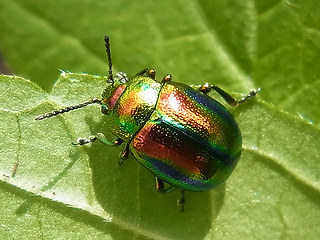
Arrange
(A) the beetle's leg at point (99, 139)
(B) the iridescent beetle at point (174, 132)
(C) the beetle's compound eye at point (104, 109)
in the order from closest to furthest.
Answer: (B) the iridescent beetle at point (174, 132) → (A) the beetle's leg at point (99, 139) → (C) the beetle's compound eye at point (104, 109)

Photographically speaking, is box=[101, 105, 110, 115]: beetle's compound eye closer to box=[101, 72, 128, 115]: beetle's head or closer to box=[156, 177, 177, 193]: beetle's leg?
box=[101, 72, 128, 115]: beetle's head

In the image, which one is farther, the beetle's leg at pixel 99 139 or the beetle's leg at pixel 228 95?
the beetle's leg at pixel 228 95

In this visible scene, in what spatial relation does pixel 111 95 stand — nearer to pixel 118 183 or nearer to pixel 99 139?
pixel 99 139

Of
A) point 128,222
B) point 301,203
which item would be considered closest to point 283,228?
point 301,203

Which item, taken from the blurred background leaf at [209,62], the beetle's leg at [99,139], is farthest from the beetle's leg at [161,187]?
the beetle's leg at [99,139]

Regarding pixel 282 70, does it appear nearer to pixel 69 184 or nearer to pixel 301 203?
pixel 301 203

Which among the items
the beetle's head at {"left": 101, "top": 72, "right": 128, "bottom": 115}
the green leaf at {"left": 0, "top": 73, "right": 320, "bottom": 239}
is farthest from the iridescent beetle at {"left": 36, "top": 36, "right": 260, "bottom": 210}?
the green leaf at {"left": 0, "top": 73, "right": 320, "bottom": 239}

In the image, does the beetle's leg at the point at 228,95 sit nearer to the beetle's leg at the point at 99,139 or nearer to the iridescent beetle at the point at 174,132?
the iridescent beetle at the point at 174,132
